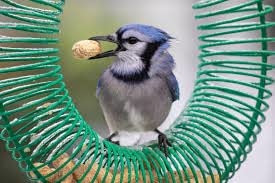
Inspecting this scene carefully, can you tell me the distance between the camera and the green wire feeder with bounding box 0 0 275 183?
1.62 m

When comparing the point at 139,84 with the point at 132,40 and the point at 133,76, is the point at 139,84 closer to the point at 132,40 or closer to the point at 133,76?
the point at 133,76

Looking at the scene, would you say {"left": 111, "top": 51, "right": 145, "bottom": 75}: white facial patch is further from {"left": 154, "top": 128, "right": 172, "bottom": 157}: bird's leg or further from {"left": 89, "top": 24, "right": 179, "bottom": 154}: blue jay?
{"left": 154, "top": 128, "right": 172, "bottom": 157}: bird's leg

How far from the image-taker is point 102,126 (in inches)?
128

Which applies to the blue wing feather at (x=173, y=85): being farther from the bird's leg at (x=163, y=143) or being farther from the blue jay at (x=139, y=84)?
the bird's leg at (x=163, y=143)

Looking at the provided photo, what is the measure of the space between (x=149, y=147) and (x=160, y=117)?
0.78 feet

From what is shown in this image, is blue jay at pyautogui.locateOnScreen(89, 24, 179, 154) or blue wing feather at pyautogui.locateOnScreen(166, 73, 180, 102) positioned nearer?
blue jay at pyautogui.locateOnScreen(89, 24, 179, 154)

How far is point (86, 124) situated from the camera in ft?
5.87

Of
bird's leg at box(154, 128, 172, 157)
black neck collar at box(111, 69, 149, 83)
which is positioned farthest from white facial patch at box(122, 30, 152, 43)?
bird's leg at box(154, 128, 172, 157)

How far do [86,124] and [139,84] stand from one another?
36 centimetres

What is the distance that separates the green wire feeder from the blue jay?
5.8 inches

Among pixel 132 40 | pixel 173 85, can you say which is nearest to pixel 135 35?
pixel 132 40

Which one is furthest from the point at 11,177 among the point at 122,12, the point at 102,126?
the point at 122,12

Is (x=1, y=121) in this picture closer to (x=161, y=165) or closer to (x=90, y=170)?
(x=90, y=170)

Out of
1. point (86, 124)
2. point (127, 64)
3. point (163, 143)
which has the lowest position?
point (163, 143)
